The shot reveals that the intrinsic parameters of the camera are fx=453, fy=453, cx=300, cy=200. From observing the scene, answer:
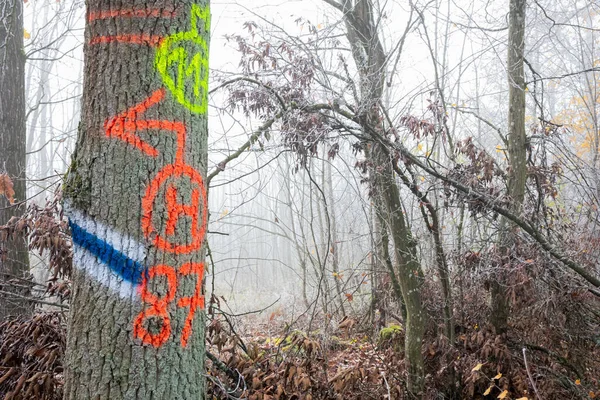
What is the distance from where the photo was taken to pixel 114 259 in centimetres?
155

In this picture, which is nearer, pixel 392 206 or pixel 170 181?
pixel 170 181

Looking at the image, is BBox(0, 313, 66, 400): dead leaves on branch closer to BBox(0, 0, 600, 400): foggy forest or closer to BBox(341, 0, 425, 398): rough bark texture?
BBox(0, 0, 600, 400): foggy forest

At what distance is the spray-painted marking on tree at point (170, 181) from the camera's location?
5.11 ft

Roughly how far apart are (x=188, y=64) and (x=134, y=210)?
1.88 ft

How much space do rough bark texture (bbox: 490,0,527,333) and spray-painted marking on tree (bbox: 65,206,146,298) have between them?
3.78 metres

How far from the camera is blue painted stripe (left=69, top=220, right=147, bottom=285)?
1.54 meters

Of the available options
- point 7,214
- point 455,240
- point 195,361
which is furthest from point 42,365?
point 455,240

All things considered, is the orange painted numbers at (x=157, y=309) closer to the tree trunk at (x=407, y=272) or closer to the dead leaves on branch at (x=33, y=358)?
the dead leaves on branch at (x=33, y=358)

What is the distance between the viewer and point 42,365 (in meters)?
2.55

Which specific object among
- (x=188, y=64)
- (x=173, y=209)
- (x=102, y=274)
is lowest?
(x=102, y=274)

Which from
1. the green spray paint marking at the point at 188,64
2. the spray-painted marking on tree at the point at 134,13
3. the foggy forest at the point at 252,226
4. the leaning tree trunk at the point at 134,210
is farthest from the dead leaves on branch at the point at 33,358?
the spray-painted marking on tree at the point at 134,13

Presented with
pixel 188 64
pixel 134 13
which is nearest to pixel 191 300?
pixel 188 64

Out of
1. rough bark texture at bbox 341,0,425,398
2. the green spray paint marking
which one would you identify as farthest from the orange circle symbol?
rough bark texture at bbox 341,0,425,398

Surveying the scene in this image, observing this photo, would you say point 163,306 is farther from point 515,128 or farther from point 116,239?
point 515,128
